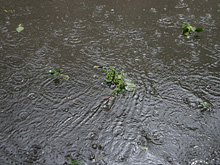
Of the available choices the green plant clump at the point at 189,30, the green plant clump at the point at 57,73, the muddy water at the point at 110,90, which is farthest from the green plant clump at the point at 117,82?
the green plant clump at the point at 189,30

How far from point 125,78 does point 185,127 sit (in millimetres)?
1135

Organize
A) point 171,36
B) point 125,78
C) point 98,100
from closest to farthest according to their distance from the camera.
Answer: point 98,100, point 125,78, point 171,36

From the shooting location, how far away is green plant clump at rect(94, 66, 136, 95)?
291cm

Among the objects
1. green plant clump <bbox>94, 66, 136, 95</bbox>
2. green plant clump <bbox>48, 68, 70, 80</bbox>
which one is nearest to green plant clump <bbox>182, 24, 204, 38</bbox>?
green plant clump <bbox>94, 66, 136, 95</bbox>

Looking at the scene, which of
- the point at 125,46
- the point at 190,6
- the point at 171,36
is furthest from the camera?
the point at 190,6

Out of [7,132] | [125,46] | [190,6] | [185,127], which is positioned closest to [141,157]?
[185,127]

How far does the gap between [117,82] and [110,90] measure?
17 centimetres

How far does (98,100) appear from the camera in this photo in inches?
109

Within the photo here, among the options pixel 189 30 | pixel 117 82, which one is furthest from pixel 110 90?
pixel 189 30

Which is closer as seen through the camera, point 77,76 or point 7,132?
point 7,132

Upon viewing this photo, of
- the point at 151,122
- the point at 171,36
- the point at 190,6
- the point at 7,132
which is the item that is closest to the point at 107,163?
the point at 151,122

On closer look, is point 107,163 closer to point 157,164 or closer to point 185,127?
point 157,164

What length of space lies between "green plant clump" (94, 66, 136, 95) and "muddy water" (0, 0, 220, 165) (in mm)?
98

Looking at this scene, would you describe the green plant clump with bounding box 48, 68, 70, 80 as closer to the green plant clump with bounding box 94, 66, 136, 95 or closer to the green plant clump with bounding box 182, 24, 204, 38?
the green plant clump with bounding box 94, 66, 136, 95
